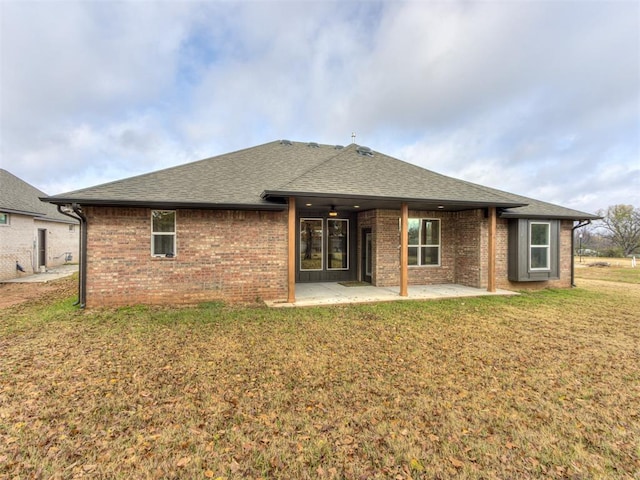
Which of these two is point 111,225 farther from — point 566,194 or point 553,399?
point 566,194

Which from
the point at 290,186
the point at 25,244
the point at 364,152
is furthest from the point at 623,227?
the point at 25,244

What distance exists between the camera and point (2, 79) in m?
13.4

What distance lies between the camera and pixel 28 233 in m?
13.3

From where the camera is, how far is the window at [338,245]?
11.6 m

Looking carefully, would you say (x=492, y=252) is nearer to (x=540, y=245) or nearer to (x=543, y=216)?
(x=540, y=245)

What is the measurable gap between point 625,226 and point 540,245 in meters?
40.3

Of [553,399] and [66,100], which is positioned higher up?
[66,100]

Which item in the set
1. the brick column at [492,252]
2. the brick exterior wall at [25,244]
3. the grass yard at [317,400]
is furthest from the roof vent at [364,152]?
the brick exterior wall at [25,244]

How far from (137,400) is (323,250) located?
8.75m

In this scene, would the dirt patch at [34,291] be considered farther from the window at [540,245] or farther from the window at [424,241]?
the window at [540,245]

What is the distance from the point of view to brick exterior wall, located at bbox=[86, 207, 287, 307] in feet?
23.6

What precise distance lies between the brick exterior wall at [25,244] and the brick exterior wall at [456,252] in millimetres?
14727

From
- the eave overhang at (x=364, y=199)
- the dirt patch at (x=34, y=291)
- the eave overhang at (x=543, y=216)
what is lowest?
the dirt patch at (x=34, y=291)

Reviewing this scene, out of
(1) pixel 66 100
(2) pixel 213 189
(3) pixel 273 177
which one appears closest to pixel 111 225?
(2) pixel 213 189
